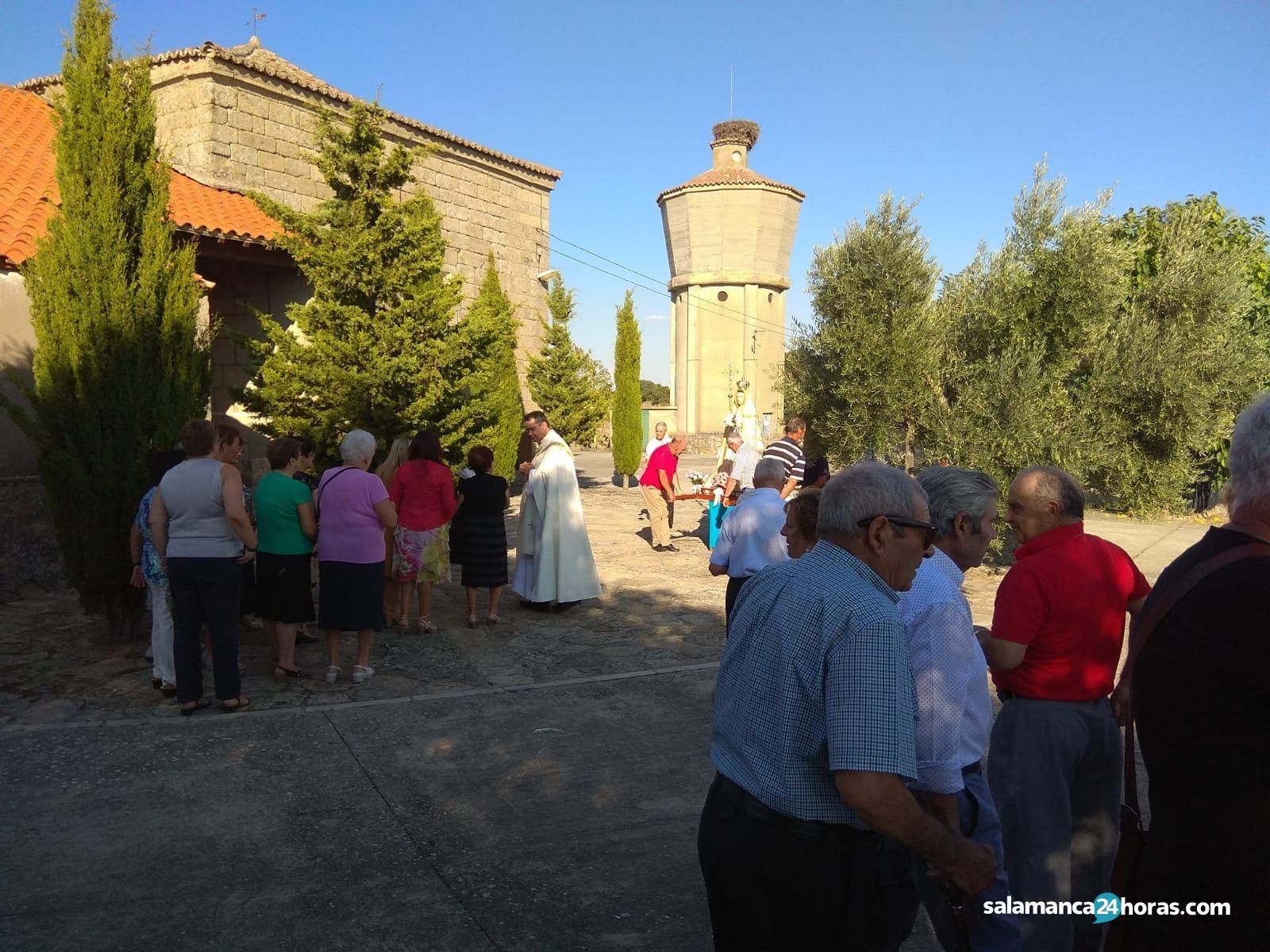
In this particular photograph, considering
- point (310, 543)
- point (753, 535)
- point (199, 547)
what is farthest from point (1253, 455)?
point (310, 543)

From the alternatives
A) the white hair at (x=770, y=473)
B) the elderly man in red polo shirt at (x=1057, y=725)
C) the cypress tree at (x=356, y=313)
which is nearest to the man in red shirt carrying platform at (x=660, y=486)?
the cypress tree at (x=356, y=313)

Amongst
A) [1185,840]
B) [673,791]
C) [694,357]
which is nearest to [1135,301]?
[673,791]

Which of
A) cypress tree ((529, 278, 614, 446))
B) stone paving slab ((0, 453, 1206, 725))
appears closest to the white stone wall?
stone paving slab ((0, 453, 1206, 725))

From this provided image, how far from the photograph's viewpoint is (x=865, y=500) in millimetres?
2125

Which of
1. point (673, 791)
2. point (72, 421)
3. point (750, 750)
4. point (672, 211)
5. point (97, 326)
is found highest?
point (672, 211)

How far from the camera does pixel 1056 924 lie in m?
2.88

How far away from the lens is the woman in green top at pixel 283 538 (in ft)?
20.7

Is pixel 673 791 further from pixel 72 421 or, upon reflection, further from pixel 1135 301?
pixel 1135 301

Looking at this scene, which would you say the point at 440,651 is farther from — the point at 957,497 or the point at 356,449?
the point at 957,497

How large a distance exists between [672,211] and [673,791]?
4098cm

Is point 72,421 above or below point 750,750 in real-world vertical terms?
above

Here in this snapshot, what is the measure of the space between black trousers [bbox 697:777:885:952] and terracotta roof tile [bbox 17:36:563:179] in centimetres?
986

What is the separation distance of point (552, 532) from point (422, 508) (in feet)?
4.46

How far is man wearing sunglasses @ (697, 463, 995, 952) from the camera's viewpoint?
1.90 meters
